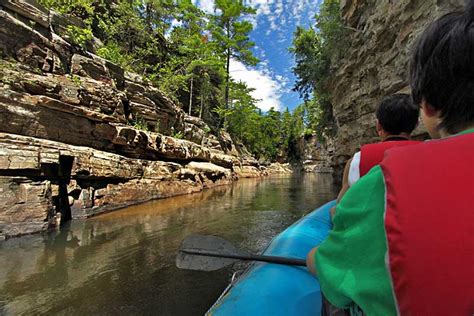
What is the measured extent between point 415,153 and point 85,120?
9.32 m

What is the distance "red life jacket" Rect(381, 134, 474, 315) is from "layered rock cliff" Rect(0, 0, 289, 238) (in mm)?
6452

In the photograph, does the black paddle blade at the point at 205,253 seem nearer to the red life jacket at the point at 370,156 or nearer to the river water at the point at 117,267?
the river water at the point at 117,267

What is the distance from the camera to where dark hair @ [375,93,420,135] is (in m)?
1.72

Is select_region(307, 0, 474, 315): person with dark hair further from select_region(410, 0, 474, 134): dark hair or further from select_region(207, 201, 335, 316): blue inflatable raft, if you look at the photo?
select_region(207, 201, 335, 316): blue inflatable raft

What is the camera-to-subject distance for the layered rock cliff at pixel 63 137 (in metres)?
5.51

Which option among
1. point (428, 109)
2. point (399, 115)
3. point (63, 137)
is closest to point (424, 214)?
point (428, 109)

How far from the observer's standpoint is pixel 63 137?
24.7 feet

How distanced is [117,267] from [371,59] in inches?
364

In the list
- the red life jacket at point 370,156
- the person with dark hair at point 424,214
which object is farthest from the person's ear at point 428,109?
the red life jacket at point 370,156

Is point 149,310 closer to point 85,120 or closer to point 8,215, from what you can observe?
point 8,215

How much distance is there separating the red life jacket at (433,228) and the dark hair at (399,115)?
52.7 inches

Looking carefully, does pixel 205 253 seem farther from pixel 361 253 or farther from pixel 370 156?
pixel 361 253

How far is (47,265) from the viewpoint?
3.87m

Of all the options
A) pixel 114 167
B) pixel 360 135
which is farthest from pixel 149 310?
pixel 360 135
